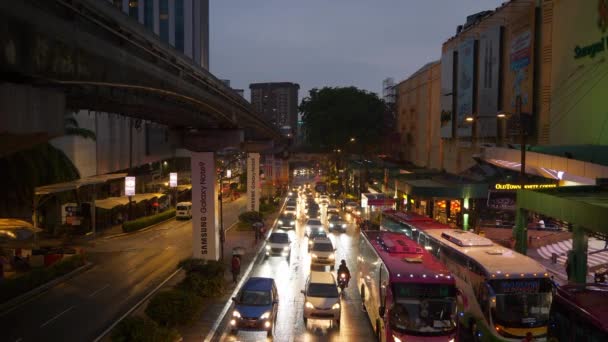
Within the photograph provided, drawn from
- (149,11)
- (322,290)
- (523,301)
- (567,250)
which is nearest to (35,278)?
(322,290)

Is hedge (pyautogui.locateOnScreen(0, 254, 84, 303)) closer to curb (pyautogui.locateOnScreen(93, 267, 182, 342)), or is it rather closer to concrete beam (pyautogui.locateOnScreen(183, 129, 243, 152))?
curb (pyautogui.locateOnScreen(93, 267, 182, 342))

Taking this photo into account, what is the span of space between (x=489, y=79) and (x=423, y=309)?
97.2 feet

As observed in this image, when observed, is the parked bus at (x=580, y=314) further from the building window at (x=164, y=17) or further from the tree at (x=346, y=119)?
the building window at (x=164, y=17)

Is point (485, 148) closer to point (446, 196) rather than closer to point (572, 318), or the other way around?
point (446, 196)

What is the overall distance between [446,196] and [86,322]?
1069 inches

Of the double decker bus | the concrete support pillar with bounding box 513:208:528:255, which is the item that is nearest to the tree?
the concrete support pillar with bounding box 513:208:528:255

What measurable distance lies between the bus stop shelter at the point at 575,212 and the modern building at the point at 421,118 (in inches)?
1215

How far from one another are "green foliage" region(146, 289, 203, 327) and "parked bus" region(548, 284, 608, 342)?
35.2 feet

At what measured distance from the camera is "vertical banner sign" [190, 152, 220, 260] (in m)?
27.9

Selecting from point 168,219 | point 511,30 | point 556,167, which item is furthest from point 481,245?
point 168,219

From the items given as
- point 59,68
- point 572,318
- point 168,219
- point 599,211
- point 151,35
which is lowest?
point 168,219

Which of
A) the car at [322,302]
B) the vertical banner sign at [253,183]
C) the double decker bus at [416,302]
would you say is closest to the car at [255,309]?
the car at [322,302]

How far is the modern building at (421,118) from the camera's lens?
56.0 m

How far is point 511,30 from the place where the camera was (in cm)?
3606
